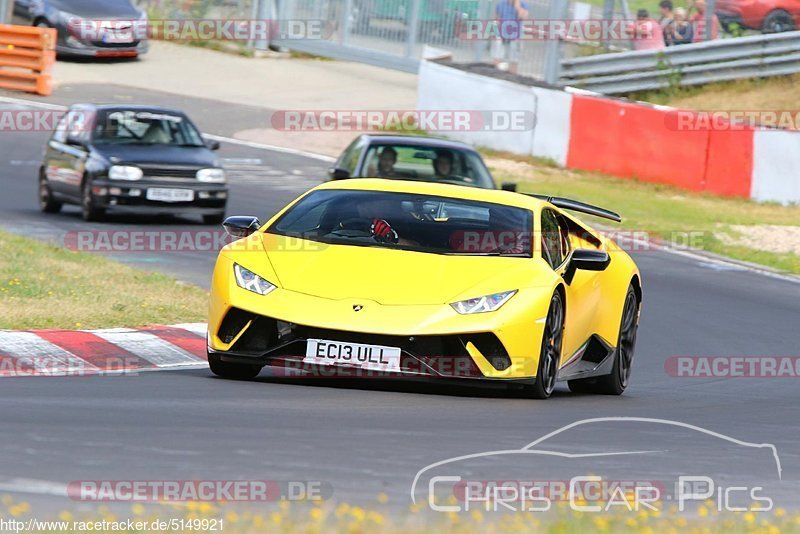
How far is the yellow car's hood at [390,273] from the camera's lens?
8750 mm

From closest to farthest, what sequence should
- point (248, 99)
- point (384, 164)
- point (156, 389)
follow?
1. point (156, 389)
2. point (384, 164)
3. point (248, 99)

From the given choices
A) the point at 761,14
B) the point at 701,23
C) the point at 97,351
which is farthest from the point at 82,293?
the point at 761,14

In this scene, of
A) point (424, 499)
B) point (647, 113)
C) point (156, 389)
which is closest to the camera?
point (424, 499)

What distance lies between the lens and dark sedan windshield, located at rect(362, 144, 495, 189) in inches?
699

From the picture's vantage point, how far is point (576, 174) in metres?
26.9

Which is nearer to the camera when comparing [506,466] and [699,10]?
[506,466]

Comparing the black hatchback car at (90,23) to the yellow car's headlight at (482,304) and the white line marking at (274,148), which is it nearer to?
the white line marking at (274,148)

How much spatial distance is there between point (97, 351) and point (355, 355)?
7.92 ft

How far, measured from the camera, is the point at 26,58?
32.6m

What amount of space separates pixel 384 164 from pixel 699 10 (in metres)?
13.2

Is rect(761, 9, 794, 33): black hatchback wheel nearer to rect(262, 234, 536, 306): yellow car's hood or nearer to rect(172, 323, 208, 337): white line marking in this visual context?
rect(172, 323, 208, 337): white line marking

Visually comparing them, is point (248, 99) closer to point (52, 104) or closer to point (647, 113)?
point (52, 104)

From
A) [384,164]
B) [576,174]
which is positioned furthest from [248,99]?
[384,164]

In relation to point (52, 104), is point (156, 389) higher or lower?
higher
